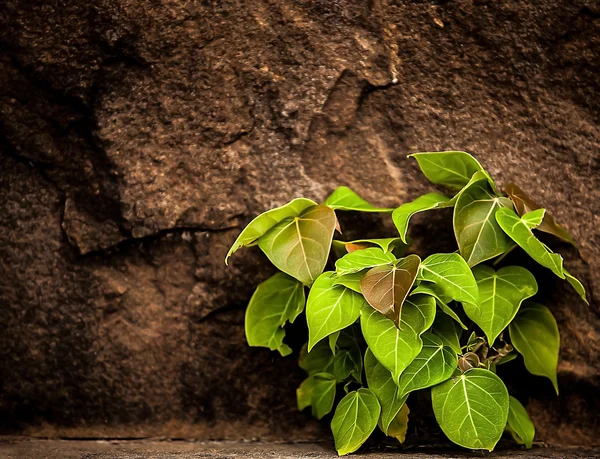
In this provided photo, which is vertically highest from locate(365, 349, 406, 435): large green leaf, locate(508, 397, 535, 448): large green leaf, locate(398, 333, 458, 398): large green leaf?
locate(398, 333, 458, 398): large green leaf

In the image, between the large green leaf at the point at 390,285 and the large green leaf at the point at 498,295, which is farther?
the large green leaf at the point at 498,295

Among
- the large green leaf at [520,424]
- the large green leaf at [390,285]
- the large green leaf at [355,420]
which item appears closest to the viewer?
the large green leaf at [390,285]

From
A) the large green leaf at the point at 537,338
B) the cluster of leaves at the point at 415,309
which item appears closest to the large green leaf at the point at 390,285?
the cluster of leaves at the point at 415,309

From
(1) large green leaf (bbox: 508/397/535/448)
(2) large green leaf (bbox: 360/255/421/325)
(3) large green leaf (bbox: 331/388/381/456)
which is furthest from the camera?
(1) large green leaf (bbox: 508/397/535/448)

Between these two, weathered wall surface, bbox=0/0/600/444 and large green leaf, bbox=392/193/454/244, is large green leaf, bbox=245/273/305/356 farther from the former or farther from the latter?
large green leaf, bbox=392/193/454/244

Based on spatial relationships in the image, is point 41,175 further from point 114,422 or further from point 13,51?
point 114,422

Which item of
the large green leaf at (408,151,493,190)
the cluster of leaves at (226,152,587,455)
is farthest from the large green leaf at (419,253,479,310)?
the large green leaf at (408,151,493,190)

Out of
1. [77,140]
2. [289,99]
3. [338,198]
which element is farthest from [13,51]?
[338,198]

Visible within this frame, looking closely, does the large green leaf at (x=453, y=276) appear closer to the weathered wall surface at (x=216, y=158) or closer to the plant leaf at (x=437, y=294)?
the plant leaf at (x=437, y=294)
